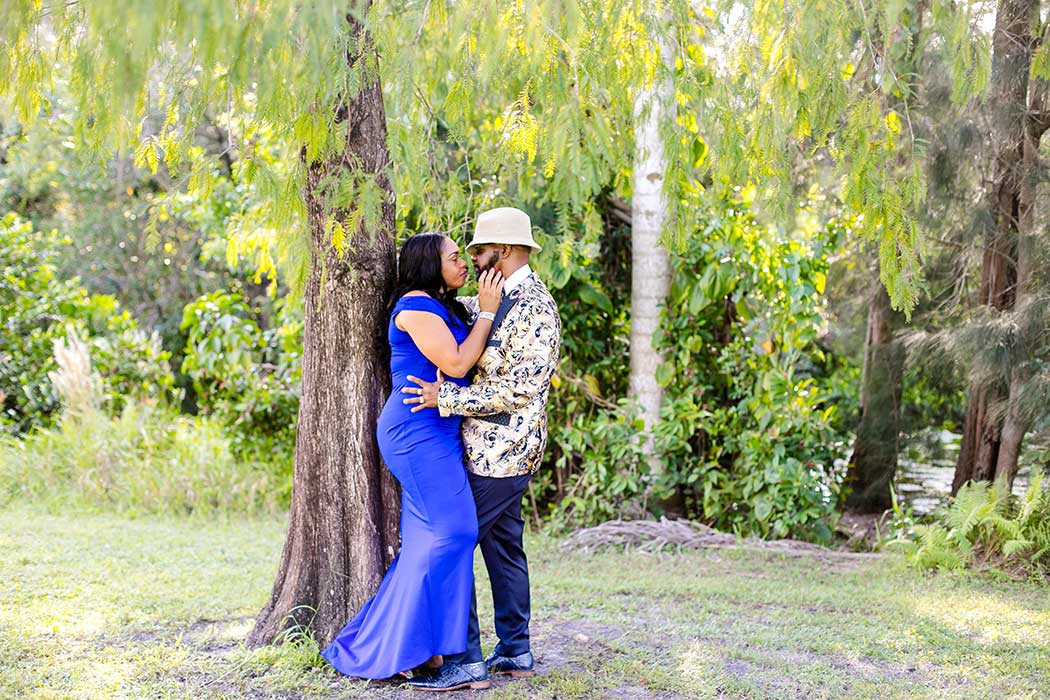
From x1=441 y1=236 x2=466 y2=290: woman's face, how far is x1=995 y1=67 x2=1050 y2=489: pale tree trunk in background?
4.09 meters

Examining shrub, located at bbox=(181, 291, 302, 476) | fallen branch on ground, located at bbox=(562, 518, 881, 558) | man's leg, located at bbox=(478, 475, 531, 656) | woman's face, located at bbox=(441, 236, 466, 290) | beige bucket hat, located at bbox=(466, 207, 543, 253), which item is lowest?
fallen branch on ground, located at bbox=(562, 518, 881, 558)

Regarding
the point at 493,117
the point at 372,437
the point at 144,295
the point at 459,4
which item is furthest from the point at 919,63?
the point at 144,295

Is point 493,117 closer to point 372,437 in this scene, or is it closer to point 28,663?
point 372,437

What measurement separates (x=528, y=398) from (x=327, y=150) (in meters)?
1.26

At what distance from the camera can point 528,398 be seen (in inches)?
165

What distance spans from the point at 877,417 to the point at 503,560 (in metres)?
5.53

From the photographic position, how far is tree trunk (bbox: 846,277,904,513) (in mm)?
8695

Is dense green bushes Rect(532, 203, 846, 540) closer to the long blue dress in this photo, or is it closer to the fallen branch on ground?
the fallen branch on ground

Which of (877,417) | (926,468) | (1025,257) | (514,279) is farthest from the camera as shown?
(926,468)

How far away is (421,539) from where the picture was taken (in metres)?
4.20

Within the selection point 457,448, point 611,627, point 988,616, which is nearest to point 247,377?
point 611,627

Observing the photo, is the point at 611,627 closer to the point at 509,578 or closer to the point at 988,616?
the point at 509,578

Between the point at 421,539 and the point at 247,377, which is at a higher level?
the point at 247,377

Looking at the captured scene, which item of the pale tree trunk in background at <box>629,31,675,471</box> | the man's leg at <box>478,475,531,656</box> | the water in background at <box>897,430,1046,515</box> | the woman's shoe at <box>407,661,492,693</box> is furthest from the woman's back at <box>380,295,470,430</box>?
the water in background at <box>897,430,1046,515</box>
